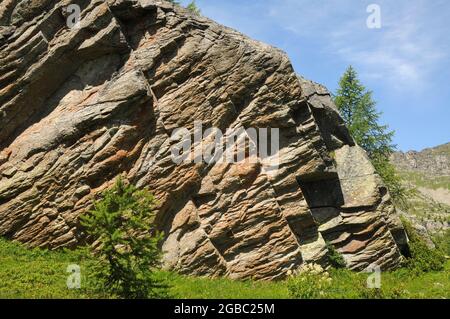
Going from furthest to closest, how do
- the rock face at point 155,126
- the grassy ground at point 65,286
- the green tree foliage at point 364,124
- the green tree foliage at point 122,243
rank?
the green tree foliage at point 364,124, the rock face at point 155,126, the grassy ground at point 65,286, the green tree foliage at point 122,243

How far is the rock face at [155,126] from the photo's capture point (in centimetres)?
2319

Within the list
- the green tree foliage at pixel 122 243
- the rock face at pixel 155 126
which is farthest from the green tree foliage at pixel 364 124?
the green tree foliage at pixel 122 243

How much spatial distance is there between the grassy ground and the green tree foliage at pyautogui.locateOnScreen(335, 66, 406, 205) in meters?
20.4

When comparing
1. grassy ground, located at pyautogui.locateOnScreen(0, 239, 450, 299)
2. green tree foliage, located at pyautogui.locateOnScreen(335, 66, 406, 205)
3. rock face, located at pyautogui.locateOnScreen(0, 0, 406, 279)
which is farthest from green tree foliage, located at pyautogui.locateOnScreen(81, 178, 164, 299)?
green tree foliage, located at pyautogui.locateOnScreen(335, 66, 406, 205)

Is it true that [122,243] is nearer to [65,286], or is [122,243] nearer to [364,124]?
[65,286]

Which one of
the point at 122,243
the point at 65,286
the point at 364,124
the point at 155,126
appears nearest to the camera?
the point at 122,243

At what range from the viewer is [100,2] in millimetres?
25406

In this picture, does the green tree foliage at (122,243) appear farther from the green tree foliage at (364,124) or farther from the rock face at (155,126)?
the green tree foliage at (364,124)

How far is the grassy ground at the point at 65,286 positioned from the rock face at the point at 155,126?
4.10 feet

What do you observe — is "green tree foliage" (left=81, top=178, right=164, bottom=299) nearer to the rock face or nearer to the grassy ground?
the grassy ground

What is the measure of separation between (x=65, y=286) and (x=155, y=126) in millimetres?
10382

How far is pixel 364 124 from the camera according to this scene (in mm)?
45688

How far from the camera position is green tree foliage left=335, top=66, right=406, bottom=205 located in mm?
45250

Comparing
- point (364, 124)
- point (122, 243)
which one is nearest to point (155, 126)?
point (122, 243)
